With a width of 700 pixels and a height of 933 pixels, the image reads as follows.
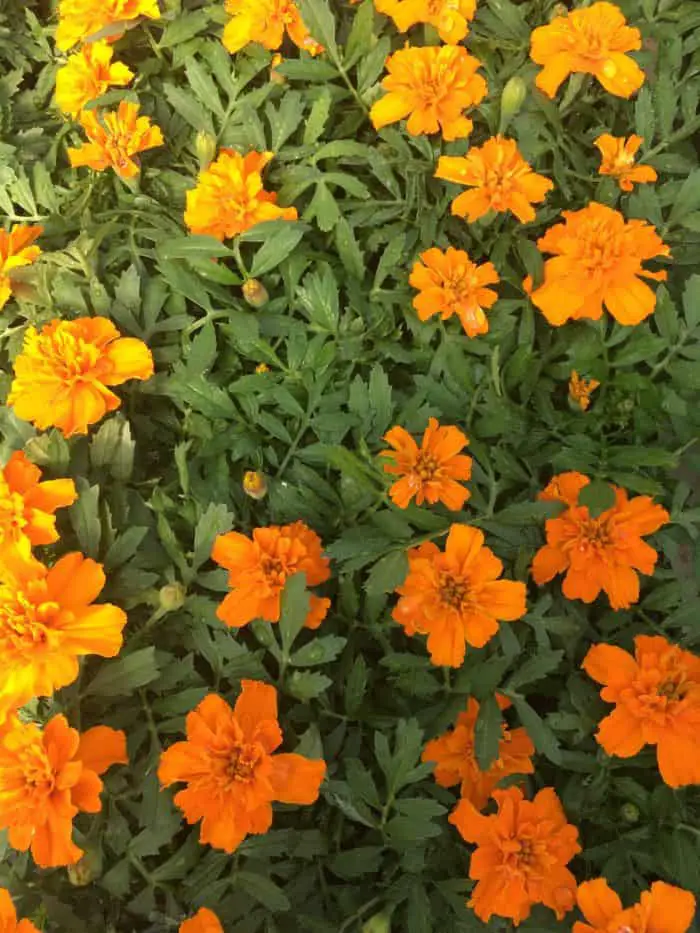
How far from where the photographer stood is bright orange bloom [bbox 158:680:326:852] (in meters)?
0.74

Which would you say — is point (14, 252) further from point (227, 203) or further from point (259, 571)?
point (259, 571)

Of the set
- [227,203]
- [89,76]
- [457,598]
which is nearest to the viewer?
[457,598]

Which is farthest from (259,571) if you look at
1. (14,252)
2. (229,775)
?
(14,252)

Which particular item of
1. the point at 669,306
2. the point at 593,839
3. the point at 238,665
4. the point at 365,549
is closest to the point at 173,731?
the point at 238,665

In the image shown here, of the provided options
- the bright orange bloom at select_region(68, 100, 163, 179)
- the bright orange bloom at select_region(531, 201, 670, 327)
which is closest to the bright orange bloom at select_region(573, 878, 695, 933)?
the bright orange bloom at select_region(531, 201, 670, 327)

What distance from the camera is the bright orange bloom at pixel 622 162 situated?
97cm

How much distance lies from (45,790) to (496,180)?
0.77 m

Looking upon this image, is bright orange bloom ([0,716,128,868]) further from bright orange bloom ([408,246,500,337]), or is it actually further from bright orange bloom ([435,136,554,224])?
bright orange bloom ([435,136,554,224])

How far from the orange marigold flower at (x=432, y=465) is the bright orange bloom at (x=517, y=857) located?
0.30m

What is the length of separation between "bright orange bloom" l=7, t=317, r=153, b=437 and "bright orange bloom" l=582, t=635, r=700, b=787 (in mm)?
585

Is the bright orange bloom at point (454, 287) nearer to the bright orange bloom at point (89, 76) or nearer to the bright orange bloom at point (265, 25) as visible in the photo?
the bright orange bloom at point (265, 25)

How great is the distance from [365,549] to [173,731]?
0.27 m

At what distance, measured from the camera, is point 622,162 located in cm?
97

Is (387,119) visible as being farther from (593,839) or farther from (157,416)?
(593,839)
